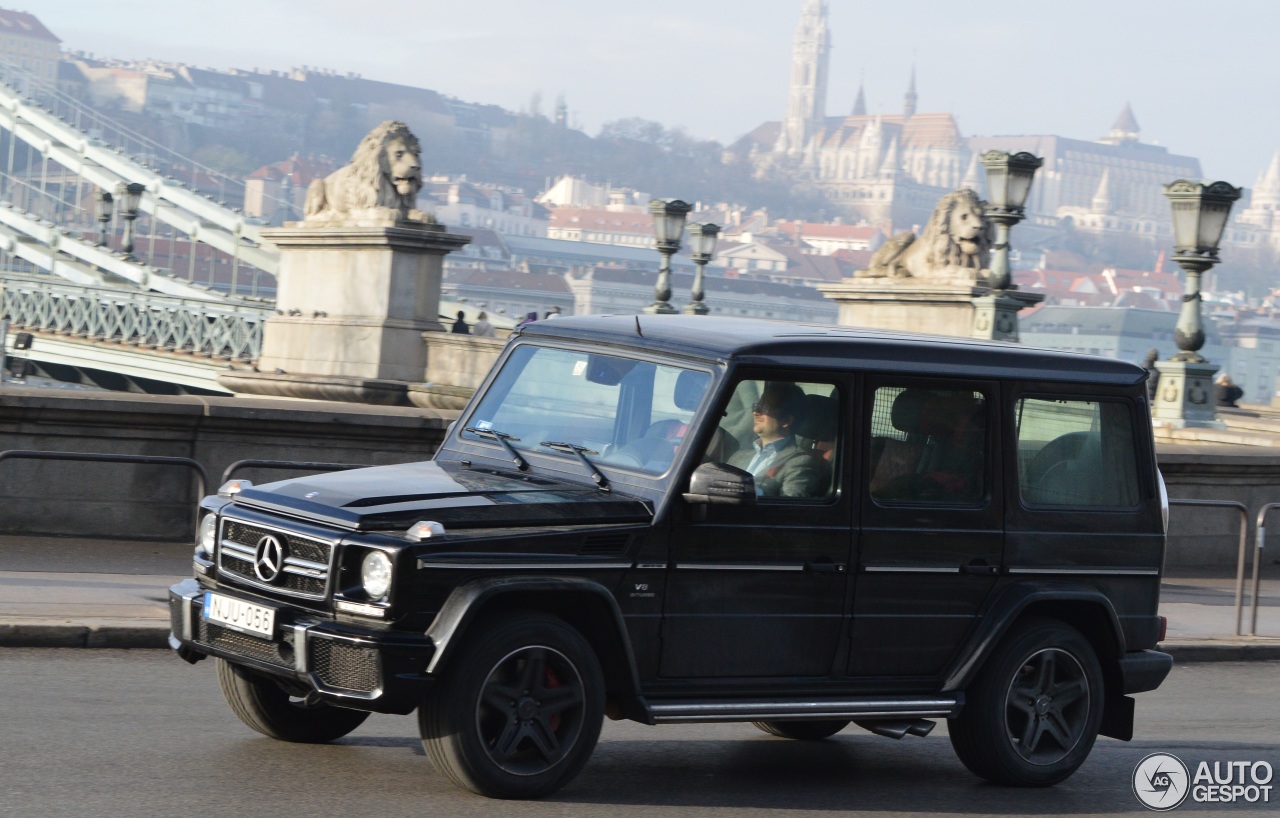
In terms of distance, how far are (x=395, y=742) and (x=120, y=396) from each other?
17.8ft

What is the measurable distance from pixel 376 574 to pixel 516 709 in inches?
24.6

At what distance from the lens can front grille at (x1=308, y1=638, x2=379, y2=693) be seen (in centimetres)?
549

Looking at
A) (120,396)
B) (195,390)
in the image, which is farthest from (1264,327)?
(120,396)

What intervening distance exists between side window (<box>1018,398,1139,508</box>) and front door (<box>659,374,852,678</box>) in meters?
0.85

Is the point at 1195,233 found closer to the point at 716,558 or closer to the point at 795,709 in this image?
the point at 795,709

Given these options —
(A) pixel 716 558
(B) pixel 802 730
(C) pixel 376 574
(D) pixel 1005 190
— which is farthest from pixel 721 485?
(D) pixel 1005 190

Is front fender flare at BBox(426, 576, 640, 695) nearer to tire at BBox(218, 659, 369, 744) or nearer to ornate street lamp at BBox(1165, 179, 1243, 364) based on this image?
tire at BBox(218, 659, 369, 744)

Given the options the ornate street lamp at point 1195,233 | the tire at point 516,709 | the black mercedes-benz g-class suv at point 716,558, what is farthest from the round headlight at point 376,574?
the ornate street lamp at point 1195,233

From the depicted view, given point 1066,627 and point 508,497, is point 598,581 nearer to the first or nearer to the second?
point 508,497

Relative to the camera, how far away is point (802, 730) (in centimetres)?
759

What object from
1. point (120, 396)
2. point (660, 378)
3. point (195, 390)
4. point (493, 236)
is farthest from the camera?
point (493, 236)

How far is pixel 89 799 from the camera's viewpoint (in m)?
5.54

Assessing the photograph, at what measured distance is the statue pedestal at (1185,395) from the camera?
18281 millimetres

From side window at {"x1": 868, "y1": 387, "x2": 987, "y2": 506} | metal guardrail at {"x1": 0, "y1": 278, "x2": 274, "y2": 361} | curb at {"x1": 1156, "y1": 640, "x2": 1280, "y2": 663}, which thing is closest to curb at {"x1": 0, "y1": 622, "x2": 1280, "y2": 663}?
side window at {"x1": 868, "y1": 387, "x2": 987, "y2": 506}
